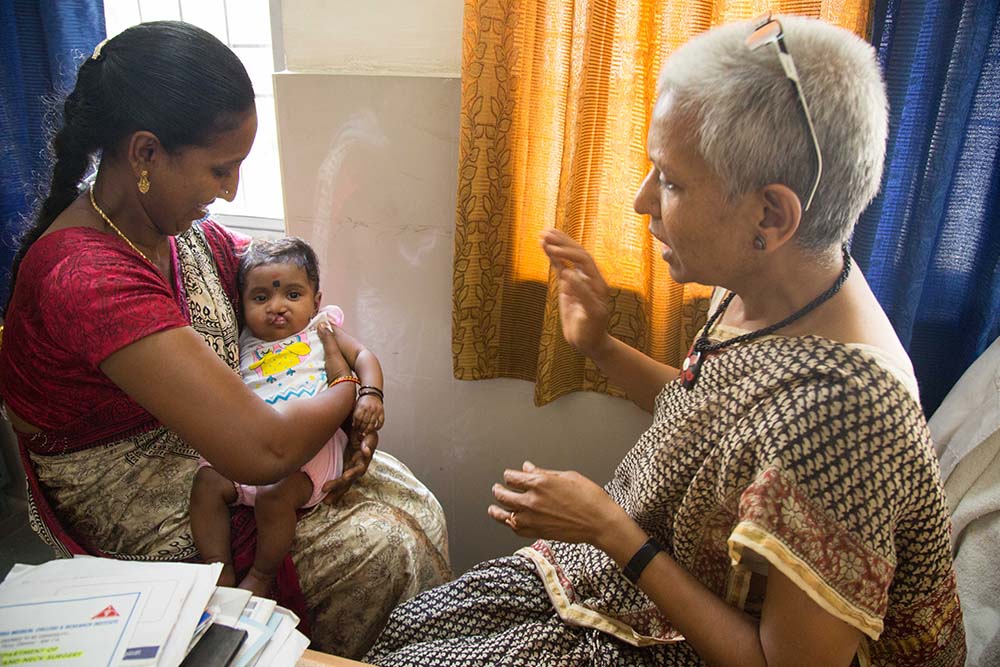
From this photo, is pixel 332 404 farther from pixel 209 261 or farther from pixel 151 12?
pixel 151 12

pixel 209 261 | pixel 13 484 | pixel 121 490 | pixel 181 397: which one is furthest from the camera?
pixel 13 484

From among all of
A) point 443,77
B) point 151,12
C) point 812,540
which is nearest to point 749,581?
point 812,540

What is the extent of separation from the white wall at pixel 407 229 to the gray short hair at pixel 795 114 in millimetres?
920

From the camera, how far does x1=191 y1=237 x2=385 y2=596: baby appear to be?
137cm

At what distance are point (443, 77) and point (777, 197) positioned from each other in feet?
3.40

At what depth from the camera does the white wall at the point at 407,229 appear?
67.3 inches

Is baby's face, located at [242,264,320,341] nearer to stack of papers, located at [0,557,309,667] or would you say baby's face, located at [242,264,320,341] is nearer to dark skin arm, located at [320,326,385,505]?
→ dark skin arm, located at [320,326,385,505]

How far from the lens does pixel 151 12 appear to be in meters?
2.31

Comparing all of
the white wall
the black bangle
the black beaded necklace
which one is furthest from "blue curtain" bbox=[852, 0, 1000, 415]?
the black bangle

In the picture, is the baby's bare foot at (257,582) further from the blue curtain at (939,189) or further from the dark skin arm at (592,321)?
the blue curtain at (939,189)

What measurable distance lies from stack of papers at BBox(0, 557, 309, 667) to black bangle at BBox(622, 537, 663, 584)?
496 millimetres

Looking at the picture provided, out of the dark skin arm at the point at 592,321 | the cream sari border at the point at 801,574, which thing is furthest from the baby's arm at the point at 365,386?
the cream sari border at the point at 801,574

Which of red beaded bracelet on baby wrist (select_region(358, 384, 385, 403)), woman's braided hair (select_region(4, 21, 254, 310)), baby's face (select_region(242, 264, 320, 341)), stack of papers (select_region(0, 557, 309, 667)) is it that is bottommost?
red beaded bracelet on baby wrist (select_region(358, 384, 385, 403))

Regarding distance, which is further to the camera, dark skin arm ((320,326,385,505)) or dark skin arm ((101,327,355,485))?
dark skin arm ((320,326,385,505))
